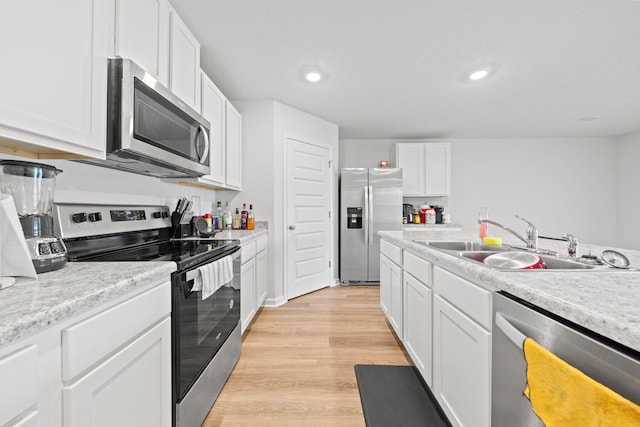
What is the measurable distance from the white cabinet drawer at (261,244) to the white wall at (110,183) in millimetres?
807

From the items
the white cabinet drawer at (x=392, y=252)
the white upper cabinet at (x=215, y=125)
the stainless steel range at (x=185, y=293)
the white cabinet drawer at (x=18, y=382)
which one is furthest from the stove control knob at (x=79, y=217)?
the white cabinet drawer at (x=392, y=252)

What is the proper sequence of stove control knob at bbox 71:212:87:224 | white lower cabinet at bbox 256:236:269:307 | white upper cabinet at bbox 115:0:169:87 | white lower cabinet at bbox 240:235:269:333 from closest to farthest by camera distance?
white upper cabinet at bbox 115:0:169:87, stove control knob at bbox 71:212:87:224, white lower cabinet at bbox 240:235:269:333, white lower cabinet at bbox 256:236:269:307

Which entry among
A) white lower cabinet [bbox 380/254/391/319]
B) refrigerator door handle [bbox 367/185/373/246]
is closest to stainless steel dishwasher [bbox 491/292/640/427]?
white lower cabinet [bbox 380/254/391/319]

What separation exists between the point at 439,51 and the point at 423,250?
67.5 inches

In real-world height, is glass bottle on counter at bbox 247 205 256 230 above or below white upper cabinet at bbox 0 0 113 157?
below

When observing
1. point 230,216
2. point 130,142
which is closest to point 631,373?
point 130,142

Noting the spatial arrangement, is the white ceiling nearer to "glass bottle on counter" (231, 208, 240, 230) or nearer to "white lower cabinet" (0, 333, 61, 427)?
"glass bottle on counter" (231, 208, 240, 230)

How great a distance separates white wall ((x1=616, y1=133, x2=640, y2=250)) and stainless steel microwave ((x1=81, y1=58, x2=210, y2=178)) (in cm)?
668

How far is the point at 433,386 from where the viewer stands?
1367mm

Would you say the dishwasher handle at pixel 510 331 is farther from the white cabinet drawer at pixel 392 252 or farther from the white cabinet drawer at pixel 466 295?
the white cabinet drawer at pixel 392 252

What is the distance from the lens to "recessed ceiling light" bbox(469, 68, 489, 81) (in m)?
2.45

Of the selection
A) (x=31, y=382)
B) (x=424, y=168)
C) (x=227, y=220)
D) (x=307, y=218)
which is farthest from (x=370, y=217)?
(x=31, y=382)

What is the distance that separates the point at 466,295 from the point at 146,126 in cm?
162

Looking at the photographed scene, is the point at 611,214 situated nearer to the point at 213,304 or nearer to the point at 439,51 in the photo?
the point at 439,51
